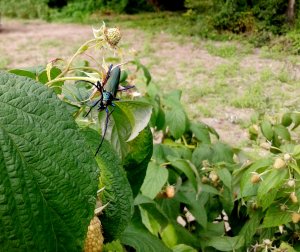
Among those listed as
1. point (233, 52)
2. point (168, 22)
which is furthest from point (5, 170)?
point (168, 22)

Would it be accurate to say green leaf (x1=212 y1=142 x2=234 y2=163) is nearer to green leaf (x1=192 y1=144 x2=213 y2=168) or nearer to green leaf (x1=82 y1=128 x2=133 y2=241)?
green leaf (x1=192 y1=144 x2=213 y2=168)

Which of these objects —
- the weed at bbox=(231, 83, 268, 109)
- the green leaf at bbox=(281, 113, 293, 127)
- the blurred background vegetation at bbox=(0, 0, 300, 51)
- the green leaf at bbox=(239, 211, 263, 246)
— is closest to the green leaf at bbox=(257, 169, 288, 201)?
the green leaf at bbox=(239, 211, 263, 246)

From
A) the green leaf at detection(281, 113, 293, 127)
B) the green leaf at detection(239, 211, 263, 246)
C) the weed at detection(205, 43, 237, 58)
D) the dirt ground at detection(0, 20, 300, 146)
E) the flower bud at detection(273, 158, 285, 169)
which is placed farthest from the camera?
the weed at detection(205, 43, 237, 58)

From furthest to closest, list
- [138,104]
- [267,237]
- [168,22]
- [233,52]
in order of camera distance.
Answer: [168,22] → [233,52] → [267,237] → [138,104]

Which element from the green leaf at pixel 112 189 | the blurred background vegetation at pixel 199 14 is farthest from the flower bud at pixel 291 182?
the blurred background vegetation at pixel 199 14

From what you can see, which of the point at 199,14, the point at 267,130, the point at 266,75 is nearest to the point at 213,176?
the point at 267,130

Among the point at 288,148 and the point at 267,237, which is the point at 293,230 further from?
the point at 288,148
